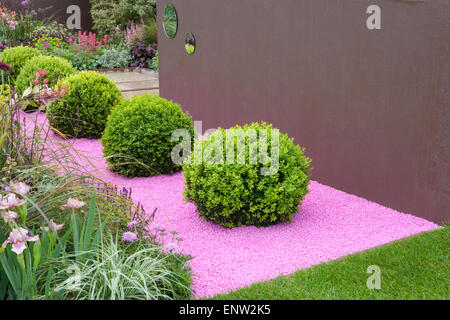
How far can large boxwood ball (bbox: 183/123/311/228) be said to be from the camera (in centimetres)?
508

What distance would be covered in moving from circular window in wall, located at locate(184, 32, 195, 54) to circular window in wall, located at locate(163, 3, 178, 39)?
464 millimetres

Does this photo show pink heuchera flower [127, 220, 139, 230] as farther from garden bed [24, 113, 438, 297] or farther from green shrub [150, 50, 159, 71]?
green shrub [150, 50, 159, 71]

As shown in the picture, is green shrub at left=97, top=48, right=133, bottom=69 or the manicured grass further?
green shrub at left=97, top=48, right=133, bottom=69

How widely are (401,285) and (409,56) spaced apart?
7.62 feet

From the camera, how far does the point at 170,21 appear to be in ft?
32.1

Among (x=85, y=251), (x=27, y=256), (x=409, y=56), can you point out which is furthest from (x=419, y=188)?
(x=27, y=256)

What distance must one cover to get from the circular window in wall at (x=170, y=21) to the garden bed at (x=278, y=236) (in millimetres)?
4291

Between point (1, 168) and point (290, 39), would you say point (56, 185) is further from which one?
point (290, 39)

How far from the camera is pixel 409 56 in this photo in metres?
5.29

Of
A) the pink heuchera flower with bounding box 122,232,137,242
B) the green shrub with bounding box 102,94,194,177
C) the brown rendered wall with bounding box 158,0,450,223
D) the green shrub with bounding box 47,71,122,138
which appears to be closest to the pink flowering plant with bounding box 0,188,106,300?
the pink heuchera flower with bounding box 122,232,137,242

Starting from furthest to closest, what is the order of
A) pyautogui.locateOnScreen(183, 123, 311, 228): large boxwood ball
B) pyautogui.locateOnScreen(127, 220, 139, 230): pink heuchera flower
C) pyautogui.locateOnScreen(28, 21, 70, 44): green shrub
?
1. pyautogui.locateOnScreen(28, 21, 70, 44): green shrub
2. pyautogui.locateOnScreen(183, 123, 311, 228): large boxwood ball
3. pyautogui.locateOnScreen(127, 220, 139, 230): pink heuchera flower

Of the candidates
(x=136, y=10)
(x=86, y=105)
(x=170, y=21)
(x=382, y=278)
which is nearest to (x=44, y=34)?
(x=136, y=10)

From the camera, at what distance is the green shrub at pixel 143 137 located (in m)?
6.69

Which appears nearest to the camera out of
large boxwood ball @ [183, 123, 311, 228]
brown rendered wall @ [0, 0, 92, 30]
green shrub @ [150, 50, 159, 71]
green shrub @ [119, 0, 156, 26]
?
large boxwood ball @ [183, 123, 311, 228]
